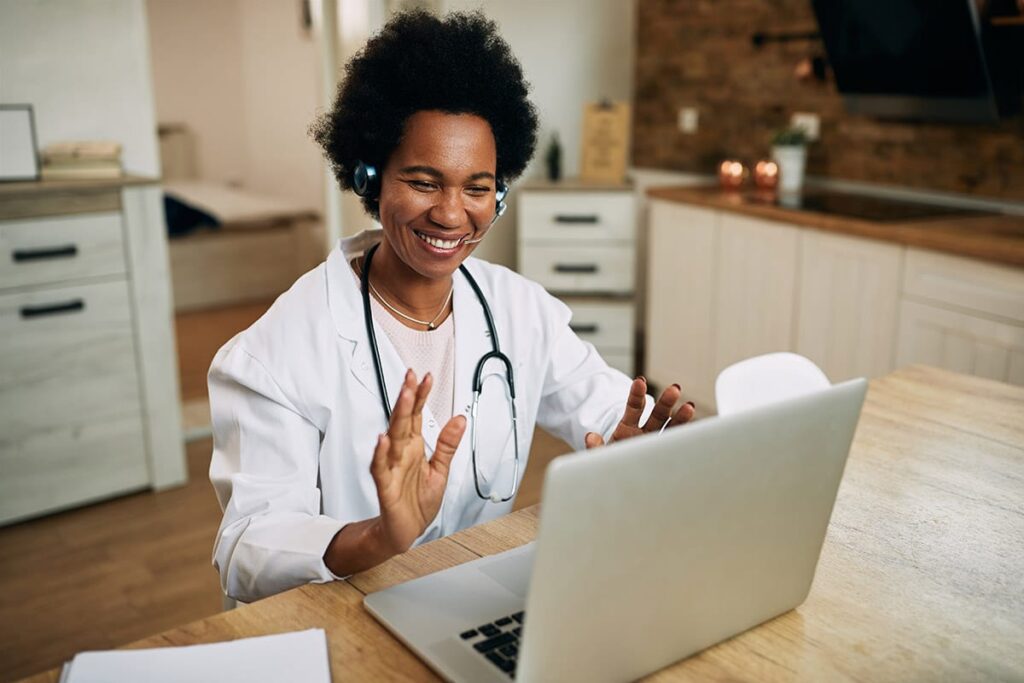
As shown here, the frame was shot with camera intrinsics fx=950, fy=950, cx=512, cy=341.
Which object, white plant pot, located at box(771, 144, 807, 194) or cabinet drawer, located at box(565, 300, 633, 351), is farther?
cabinet drawer, located at box(565, 300, 633, 351)

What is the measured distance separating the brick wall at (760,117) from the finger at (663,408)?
2.49m

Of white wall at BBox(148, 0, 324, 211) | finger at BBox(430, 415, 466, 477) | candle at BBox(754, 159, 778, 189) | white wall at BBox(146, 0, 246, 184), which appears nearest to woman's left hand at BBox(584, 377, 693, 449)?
finger at BBox(430, 415, 466, 477)

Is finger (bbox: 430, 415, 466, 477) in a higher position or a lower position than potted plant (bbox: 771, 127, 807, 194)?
lower

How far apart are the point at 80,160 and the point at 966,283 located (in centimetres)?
271

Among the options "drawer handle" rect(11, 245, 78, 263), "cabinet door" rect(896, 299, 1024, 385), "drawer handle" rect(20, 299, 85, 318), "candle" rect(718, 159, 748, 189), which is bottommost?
"cabinet door" rect(896, 299, 1024, 385)

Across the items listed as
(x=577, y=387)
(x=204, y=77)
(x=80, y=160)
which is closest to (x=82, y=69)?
(x=80, y=160)

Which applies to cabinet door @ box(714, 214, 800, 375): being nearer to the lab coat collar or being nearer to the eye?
the lab coat collar

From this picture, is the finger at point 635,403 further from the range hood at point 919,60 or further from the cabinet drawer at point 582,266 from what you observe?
the cabinet drawer at point 582,266

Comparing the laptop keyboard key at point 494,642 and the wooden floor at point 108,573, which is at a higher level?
the laptop keyboard key at point 494,642

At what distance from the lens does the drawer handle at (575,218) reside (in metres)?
3.99

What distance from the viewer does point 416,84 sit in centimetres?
136

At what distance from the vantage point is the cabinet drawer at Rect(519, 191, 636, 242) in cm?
397

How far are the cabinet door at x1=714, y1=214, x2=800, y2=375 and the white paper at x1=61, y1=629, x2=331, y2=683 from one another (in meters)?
2.72

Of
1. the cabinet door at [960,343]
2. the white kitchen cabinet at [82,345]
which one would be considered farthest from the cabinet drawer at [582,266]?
the white kitchen cabinet at [82,345]
